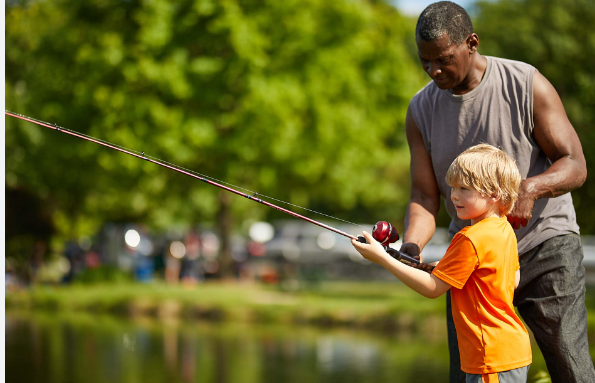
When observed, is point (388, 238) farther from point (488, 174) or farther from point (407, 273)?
point (488, 174)

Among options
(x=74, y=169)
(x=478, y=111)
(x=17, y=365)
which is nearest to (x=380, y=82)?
(x=74, y=169)

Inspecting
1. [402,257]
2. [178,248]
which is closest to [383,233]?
[402,257]

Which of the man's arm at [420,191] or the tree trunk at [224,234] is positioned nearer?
the man's arm at [420,191]

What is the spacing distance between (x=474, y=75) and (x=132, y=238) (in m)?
24.1

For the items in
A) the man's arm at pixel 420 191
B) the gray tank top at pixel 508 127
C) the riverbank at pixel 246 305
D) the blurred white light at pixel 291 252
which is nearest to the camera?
the gray tank top at pixel 508 127

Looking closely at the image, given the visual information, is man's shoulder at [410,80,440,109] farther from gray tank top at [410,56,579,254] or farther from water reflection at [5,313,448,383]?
water reflection at [5,313,448,383]

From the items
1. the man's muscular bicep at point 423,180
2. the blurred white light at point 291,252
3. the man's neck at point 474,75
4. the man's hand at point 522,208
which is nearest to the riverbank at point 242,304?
the man's muscular bicep at point 423,180

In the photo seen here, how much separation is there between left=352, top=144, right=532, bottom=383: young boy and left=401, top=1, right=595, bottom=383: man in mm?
307

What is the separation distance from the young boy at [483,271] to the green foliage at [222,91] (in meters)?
13.3

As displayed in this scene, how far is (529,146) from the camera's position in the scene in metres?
3.24

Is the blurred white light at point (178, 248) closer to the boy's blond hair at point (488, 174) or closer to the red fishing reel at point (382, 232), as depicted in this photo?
the red fishing reel at point (382, 232)

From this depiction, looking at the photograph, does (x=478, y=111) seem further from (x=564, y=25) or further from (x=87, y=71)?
(x=564, y=25)

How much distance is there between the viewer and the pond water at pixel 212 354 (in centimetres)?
836

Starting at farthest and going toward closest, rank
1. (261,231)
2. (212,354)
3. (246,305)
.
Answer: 1. (261,231)
2. (246,305)
3. (212,354)
